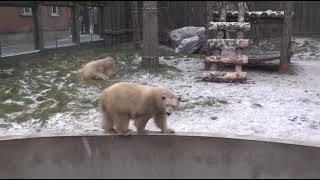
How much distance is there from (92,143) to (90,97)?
3.63 metres

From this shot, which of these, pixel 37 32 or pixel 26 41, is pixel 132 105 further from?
pixel 26 41

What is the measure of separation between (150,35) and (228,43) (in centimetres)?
137

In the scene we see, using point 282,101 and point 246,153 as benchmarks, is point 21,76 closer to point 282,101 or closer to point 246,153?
point 282,101

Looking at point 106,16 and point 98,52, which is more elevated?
point 106,16

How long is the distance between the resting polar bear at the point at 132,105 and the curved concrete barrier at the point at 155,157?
313 millimetres

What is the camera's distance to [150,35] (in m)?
8.26

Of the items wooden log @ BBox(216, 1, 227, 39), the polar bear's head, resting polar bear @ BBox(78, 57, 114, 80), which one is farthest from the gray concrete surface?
the polar bear's head

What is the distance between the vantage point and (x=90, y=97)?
668 cm

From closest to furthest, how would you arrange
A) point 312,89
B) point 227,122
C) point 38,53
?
point 227,122 < point 312,89 < point 38,53

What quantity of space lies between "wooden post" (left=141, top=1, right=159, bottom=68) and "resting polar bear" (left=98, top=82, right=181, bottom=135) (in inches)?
184

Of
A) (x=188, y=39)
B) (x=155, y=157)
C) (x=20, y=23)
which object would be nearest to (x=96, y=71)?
(x=188, y=39)

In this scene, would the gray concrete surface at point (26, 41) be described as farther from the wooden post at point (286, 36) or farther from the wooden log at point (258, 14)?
the wooden post at point (286, 36)

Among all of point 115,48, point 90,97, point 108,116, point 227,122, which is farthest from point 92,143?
point 115,48

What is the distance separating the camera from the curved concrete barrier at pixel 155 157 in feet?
8.45
